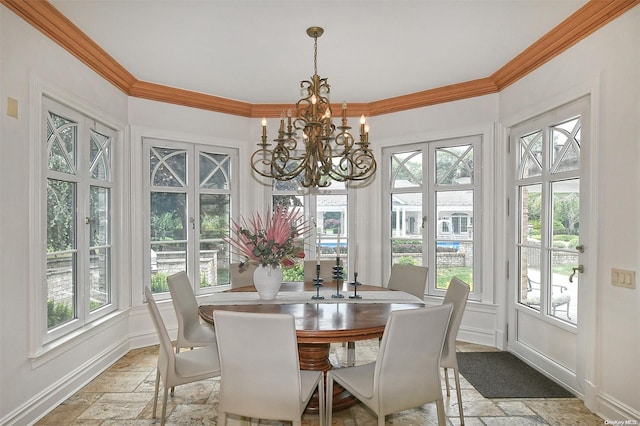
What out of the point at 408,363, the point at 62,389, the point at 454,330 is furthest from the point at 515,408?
the point at 62,389

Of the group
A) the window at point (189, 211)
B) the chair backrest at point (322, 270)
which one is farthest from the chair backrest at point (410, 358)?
the window at point (189, 211)

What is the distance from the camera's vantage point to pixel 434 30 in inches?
108

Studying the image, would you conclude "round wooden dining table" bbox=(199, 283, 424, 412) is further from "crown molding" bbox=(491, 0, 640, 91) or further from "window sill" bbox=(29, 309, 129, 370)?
"crown molding" bbox=(491, 0, 640, 91)

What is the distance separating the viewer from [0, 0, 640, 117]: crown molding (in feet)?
7.95

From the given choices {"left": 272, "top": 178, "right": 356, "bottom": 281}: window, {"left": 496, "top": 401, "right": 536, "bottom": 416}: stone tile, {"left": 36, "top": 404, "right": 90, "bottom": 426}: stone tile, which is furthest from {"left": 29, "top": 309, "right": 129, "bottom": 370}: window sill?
{"left": 496, "top": 401, "right": 536, "bottom": 416}: stone tile

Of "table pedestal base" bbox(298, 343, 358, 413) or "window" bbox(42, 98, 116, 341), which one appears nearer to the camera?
"table pedestal base" bbox(298, 343, 358, 413)

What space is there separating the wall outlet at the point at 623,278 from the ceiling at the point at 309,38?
1669mm

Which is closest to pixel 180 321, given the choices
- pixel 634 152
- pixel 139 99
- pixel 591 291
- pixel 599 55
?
pixel 139 99

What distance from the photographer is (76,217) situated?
119 inches

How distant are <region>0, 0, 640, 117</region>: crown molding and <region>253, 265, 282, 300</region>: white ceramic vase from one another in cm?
208

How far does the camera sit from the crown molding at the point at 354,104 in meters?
2.42

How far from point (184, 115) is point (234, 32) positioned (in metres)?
1.62

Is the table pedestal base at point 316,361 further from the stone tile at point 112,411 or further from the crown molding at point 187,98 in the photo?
the crown molding at point 187,98

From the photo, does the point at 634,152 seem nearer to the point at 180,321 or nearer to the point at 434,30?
the point at 434,30
